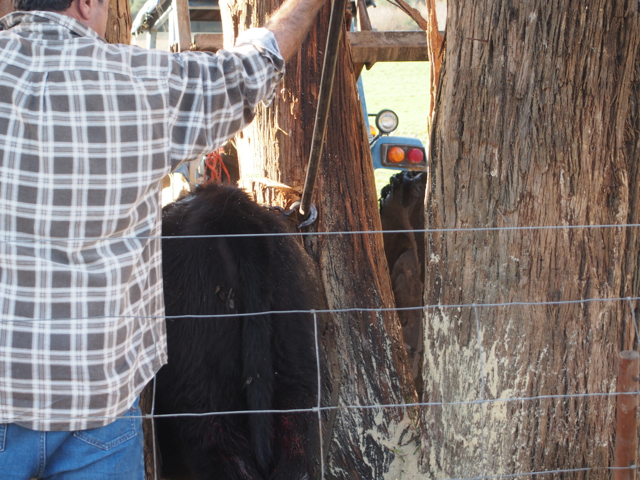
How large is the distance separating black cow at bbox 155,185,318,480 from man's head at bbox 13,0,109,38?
73 centimetres

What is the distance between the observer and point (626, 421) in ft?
5.41

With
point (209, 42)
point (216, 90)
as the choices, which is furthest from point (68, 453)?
point (209, 42)

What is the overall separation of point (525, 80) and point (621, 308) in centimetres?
74

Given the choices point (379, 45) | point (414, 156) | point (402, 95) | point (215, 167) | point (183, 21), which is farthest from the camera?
point (402, 95)

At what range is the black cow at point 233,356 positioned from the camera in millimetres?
1897

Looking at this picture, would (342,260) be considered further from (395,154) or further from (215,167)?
(395,154)

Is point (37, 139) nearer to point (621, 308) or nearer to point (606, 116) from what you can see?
point (606, 116)

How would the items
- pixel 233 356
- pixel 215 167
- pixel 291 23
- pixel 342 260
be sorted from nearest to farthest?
pixel 291 23
pixel 233 356
pixel 342 260
pixel 215 167

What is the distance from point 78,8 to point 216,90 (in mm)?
370

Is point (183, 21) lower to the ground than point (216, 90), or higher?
higher

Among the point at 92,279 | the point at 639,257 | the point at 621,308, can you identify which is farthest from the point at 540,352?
the point at 92,279

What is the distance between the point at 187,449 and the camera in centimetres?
196

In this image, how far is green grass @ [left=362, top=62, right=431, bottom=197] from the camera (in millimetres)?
11688

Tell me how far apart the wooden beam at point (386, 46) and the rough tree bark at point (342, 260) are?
1.38 m
